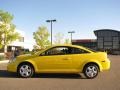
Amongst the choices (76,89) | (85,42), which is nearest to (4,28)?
(76,89)

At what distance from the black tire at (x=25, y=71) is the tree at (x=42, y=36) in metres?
56.4

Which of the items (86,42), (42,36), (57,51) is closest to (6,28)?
(42,36)

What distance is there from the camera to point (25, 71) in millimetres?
12625

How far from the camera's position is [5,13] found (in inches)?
1943

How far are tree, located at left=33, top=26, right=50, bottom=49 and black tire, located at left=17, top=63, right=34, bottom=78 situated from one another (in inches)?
2220

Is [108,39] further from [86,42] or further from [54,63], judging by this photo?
[54,63]

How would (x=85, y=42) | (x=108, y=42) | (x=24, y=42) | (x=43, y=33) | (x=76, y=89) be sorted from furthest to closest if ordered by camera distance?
(x=85, y=42) < (x=108, y=42) < (x=24, y=42) < (x=43, y=33) < (x=76, y=89)

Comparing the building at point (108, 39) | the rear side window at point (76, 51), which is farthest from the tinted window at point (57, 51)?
the building at point (108, 39)

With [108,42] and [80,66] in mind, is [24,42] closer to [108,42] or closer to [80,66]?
[108,42]

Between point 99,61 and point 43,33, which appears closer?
point 99,61

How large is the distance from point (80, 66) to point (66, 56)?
30.4 inches

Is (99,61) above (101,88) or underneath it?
above

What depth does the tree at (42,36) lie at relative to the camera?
69.2 meters

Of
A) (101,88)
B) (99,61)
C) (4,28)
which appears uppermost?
(4,28)
